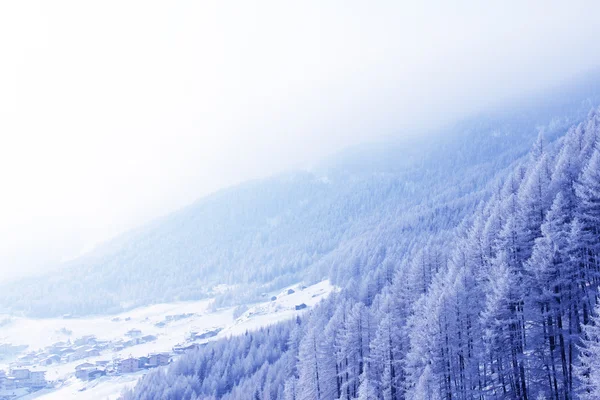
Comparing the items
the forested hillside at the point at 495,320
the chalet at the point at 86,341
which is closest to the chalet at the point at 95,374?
the chalet at the point at 86,341

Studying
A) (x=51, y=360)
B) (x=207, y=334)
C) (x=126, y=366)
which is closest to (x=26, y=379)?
(x=51, y=360)

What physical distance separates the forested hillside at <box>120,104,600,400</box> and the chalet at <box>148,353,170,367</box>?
6649cm

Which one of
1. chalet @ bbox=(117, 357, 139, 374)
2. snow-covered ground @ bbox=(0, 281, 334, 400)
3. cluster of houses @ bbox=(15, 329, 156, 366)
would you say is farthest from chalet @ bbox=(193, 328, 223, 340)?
chalet @ bbox=(117, 357, 139, 374)

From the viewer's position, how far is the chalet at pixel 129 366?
375 feet

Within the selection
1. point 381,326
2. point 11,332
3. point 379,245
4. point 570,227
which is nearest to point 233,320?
point 379,245

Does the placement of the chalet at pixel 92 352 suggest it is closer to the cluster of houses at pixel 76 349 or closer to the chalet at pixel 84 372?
the cluster of houses at pixel 76 349

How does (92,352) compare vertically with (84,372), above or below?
below

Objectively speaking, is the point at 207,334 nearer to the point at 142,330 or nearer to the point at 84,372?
the point at 84,372

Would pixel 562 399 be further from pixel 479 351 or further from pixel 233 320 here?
pixel 233 320

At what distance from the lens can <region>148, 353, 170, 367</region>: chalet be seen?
11653 centimetres

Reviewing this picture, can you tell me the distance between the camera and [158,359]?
385 ft

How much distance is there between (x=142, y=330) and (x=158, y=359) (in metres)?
59.1

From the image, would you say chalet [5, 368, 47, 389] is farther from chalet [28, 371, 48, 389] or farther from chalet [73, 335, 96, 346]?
chalet [73, 335, 96, 346]

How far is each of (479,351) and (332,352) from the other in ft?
57.8
